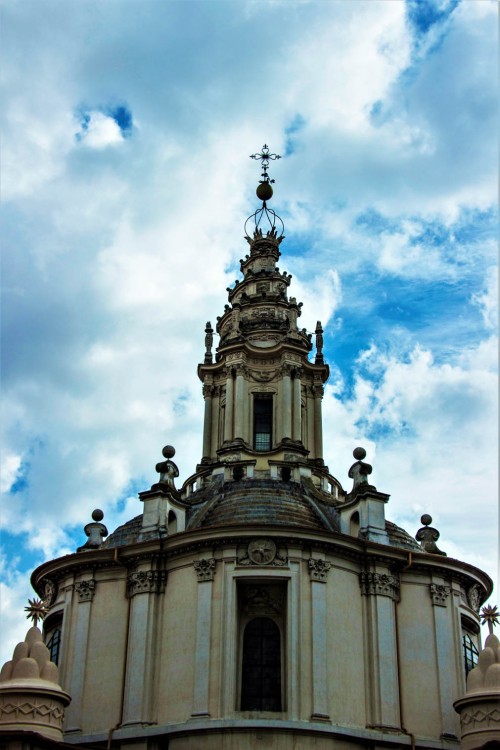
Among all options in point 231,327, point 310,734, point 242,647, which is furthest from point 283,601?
point 231,327

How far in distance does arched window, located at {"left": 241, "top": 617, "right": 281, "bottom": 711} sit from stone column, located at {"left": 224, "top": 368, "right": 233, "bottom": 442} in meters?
10.1

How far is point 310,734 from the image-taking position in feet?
100

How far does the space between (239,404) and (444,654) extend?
13420 millimetres

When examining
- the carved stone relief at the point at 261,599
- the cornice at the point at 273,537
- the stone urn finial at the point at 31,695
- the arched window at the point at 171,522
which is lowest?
the stone urn finial at the point at 31,695

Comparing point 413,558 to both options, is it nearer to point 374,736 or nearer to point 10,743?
point 374,736

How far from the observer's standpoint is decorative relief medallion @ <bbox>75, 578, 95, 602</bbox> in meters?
35.7

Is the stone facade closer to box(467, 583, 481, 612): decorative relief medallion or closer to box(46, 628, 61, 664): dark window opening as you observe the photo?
box(467, 583, 481, 612): decorative relief medallion

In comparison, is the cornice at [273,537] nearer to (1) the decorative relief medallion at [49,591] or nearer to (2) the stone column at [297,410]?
(1) the decorative relief medallion at [49,591]

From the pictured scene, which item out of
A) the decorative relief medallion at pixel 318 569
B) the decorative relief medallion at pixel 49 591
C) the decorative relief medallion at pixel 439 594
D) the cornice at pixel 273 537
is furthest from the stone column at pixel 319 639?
the decorative relief medallion at pixel 49 591

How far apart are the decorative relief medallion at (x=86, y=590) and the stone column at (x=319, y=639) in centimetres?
794

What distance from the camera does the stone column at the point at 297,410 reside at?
42.0 m

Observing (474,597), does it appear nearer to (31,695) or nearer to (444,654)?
(444,654)

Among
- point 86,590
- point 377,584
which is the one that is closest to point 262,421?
point 377,584

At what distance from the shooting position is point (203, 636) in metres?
32.3
